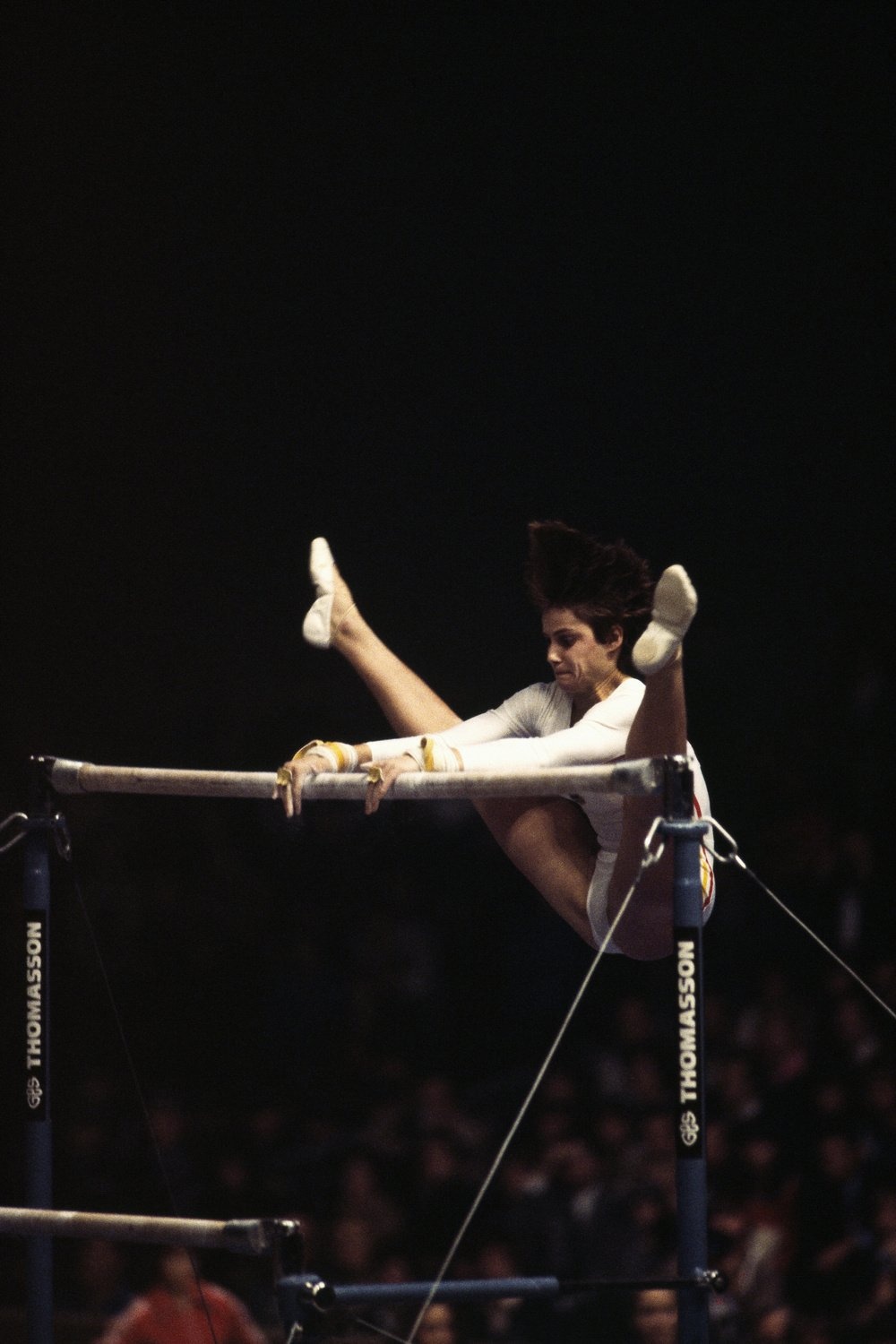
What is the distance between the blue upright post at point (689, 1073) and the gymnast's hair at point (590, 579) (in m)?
0.89

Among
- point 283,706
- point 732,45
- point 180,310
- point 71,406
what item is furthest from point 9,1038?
point 732,45

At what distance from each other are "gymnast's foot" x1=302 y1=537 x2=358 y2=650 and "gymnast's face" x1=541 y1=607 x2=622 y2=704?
1.66ft

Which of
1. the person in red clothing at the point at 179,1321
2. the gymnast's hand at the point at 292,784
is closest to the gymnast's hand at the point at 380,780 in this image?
the gymnast's hand at the point at 292,784

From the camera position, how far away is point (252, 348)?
772cm

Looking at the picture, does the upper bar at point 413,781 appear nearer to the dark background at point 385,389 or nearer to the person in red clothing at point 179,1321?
the person in red clothing at point 179,1321

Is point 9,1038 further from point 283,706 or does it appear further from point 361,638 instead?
point 361,638

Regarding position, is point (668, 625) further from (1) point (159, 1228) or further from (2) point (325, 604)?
(1) point (159, 1228)

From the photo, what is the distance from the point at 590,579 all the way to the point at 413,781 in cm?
79

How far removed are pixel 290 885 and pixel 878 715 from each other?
2691mm

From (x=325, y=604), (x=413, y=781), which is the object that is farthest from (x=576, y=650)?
(x=413, y=781)

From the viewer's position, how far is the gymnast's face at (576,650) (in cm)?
380

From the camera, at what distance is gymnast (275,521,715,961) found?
3.24 meters

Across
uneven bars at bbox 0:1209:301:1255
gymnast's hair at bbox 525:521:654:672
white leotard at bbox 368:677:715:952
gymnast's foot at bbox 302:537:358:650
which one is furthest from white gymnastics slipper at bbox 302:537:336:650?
uneven bars at bbox 0:1209:301:1255

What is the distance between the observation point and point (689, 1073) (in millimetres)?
2904
